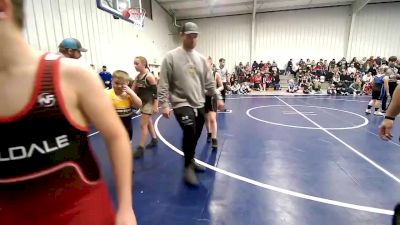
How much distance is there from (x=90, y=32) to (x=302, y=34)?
16.5 meters

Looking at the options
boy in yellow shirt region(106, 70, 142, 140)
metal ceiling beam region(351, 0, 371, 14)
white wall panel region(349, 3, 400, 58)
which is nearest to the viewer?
boy in yellow shirt region(106, 70, 142, 140)

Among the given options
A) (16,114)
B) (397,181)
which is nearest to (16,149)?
(16,114)

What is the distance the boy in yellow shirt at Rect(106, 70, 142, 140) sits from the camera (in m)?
3.29

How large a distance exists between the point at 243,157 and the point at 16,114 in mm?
4077

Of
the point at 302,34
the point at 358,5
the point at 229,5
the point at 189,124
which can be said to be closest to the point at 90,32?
the point at 189,124

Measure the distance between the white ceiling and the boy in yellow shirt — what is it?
15.5 m

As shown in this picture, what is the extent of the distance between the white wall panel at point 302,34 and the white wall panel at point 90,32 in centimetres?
949

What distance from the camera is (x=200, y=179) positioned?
355 cm

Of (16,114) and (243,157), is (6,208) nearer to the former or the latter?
(16,114)

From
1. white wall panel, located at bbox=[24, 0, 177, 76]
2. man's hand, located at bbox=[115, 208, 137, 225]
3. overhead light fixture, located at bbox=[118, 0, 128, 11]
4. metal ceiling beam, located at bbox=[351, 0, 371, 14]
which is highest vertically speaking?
metal ceiling beam, located at bbox=[351, 0, 371, 14]

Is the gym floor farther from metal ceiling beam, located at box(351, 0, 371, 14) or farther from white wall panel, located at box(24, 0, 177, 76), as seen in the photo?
metal ceiling beam, located at box(351, 0, 371, 14)

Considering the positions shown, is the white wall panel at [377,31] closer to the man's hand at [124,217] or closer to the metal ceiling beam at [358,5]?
the metal ceiling beam at [358,5]

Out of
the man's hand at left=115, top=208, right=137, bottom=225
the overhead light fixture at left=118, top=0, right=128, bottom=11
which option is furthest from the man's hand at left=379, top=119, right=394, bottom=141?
the overhead light fixture at left=118, top=0, right=128, bottom=11

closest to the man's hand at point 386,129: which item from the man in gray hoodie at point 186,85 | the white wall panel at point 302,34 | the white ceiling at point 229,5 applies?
the man in gray hoodie at point 186,85
